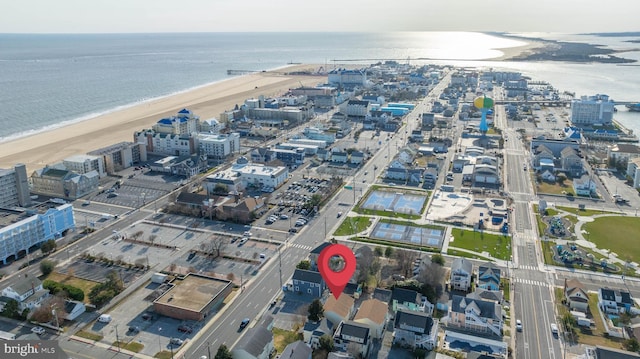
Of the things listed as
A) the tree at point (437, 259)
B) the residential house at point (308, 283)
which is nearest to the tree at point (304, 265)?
the residential house at point (308, 283)

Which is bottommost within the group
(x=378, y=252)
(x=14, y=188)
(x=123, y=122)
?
(x=378, y=252)

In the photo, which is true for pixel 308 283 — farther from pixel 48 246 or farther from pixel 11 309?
pixel 48 246

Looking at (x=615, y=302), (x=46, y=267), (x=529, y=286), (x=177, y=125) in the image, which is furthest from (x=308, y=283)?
(x=177, y=125)

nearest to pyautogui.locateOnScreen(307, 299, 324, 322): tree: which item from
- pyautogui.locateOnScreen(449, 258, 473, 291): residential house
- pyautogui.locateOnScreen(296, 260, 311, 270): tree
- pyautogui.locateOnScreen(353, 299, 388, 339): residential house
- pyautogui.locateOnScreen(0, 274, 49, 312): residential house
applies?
pyautogui.locateOnScreen(353, 299, 388, 339): residential house

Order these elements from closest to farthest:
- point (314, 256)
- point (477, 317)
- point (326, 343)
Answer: point (326, 343), point (477, 317), point (314, 256)

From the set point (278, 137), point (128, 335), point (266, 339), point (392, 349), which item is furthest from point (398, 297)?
point (278, 137)

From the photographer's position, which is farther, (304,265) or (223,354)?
(304,265)

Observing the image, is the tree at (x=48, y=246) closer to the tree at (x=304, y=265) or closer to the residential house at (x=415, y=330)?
the tree at (x=304, y=265)
